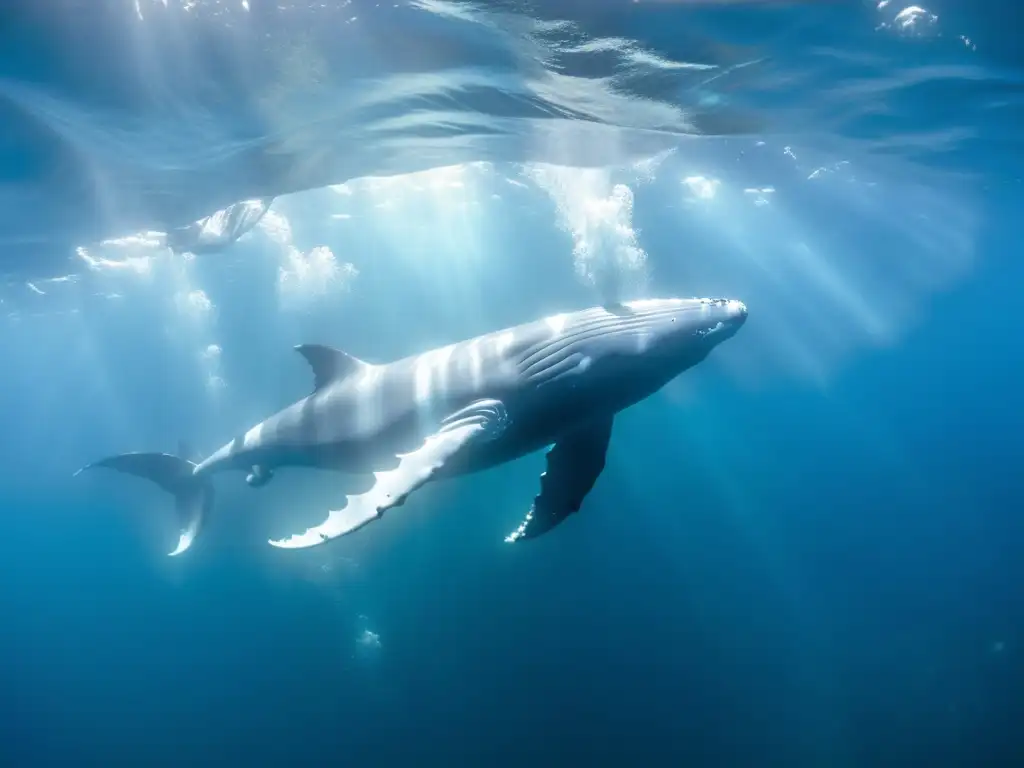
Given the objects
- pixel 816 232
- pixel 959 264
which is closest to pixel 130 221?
pixel 816 232

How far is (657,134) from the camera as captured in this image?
21000 mm

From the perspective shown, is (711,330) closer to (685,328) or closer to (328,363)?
(685,328)

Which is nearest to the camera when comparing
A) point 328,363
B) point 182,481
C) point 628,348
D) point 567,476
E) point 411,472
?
point 411,472

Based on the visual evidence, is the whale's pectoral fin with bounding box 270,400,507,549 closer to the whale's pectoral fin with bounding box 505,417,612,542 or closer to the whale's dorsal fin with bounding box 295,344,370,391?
the whale's pectoral fin with bounding box 505,417,612,542

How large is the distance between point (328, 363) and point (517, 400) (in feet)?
10.7

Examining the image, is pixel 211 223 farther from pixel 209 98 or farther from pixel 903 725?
pixel 903 725

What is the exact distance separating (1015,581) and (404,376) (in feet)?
149

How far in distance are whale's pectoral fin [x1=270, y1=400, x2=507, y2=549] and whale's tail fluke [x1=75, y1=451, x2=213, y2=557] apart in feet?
27.3

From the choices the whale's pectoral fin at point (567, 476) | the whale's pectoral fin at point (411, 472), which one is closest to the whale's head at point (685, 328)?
the whale's pectoral fin at point (567, 476)

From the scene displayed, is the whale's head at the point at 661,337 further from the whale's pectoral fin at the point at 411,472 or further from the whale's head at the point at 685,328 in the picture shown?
the whale's pectoral fin at the point at 411,472

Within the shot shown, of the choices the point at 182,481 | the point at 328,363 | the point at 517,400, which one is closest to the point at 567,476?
the point at 517,400

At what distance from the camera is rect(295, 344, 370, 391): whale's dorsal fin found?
27.0ft

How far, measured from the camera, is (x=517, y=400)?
643 centimetres

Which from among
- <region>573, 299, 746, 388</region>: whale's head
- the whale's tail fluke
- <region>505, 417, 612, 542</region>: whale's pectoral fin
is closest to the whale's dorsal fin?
<region>505, 417, 612, 542</region>: whale's pectoral fin
